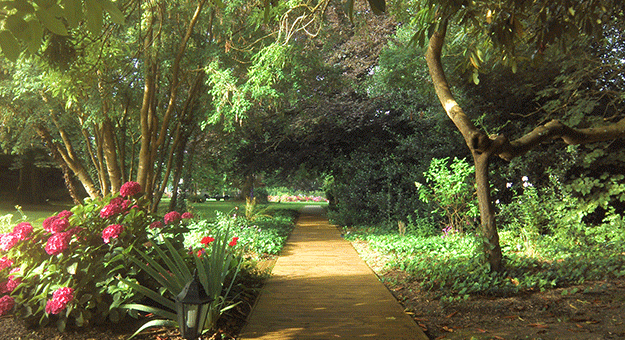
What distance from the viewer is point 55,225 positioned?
3.94 metres

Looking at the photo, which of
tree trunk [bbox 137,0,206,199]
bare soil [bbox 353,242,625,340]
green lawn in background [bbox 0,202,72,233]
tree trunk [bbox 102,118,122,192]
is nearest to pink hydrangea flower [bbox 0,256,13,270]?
bare soil [bbox 353,242,625,340]

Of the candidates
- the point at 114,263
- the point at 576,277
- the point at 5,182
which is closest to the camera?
the point at 114,263

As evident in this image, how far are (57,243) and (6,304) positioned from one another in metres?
0.75

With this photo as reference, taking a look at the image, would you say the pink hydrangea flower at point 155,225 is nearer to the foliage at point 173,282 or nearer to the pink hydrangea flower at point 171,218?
the pink hydrangea flower at point 171,218

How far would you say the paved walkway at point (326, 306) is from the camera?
4074 millimetres

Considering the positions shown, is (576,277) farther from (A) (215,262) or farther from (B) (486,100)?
(B) (486,100)

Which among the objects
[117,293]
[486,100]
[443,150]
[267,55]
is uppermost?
[267,55]

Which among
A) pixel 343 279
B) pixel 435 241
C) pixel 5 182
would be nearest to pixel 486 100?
pixel 435 241

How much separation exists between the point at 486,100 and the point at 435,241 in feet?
13.8

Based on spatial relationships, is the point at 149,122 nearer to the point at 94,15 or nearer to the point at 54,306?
the point at 54,306

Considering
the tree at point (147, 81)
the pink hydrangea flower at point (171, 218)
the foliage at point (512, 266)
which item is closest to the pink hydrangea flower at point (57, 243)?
the pink hydrangea flower at point (171, 218)

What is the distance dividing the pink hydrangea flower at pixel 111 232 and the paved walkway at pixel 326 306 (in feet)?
4.85

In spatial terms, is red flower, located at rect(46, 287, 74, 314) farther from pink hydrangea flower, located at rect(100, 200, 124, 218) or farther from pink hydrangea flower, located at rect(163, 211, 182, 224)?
pink hydrangea flower, located at rect(163, 211, 182, 224)

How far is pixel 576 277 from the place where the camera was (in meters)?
5.55
